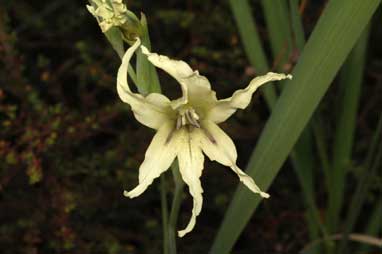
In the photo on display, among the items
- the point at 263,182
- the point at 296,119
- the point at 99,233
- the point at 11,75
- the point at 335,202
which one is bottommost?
the point at 99,233

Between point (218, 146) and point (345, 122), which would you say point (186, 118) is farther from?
point (345, 122)

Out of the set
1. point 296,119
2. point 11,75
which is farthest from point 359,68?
point 11,75

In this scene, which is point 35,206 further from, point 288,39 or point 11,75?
point 288,39

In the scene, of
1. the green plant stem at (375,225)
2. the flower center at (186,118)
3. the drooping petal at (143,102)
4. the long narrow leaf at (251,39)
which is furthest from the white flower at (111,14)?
the green plant stem at (375,225)

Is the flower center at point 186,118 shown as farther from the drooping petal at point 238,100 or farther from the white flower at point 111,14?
the white flower at point 111,14

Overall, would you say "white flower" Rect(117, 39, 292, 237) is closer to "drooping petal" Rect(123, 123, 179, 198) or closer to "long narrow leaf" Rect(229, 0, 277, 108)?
"drooping petal" Rect(123, 123, 179, 198)

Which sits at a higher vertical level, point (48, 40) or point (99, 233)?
point (48, 40)

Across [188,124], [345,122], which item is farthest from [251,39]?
[188,124]
